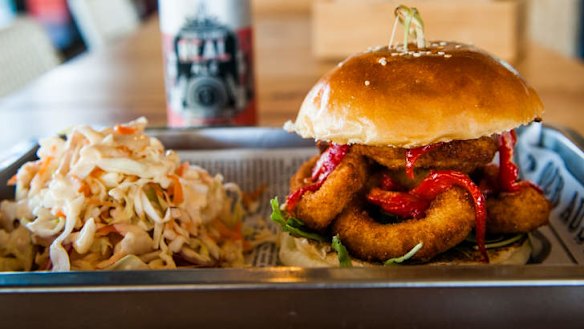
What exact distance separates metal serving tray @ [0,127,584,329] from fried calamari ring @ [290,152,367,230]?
13.6 inches

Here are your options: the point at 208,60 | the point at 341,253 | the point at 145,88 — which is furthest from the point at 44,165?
the point at 145,88

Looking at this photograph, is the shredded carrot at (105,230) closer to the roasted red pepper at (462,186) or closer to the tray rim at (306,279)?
the tray rim at (306,279)

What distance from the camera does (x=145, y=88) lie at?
105 inches

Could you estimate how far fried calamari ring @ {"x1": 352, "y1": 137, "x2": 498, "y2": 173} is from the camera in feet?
4.35

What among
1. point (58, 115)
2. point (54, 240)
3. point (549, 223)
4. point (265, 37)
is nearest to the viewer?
point (54, 240)

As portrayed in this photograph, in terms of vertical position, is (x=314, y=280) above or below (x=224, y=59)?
below

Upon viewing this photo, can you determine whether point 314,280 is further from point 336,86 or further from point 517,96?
point 517,96

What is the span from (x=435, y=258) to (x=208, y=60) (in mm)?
859

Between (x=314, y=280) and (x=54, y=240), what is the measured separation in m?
0.63

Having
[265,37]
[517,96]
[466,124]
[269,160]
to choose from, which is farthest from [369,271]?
[265,37]

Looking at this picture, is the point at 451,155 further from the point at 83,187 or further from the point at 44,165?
A: the point at 44,165

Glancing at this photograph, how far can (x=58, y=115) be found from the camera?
229 cm

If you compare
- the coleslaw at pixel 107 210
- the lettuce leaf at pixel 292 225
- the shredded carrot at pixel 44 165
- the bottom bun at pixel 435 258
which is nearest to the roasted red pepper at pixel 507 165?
the bottom bun at pixel 435 258

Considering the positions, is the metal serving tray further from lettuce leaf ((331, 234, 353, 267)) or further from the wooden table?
the wooden table
